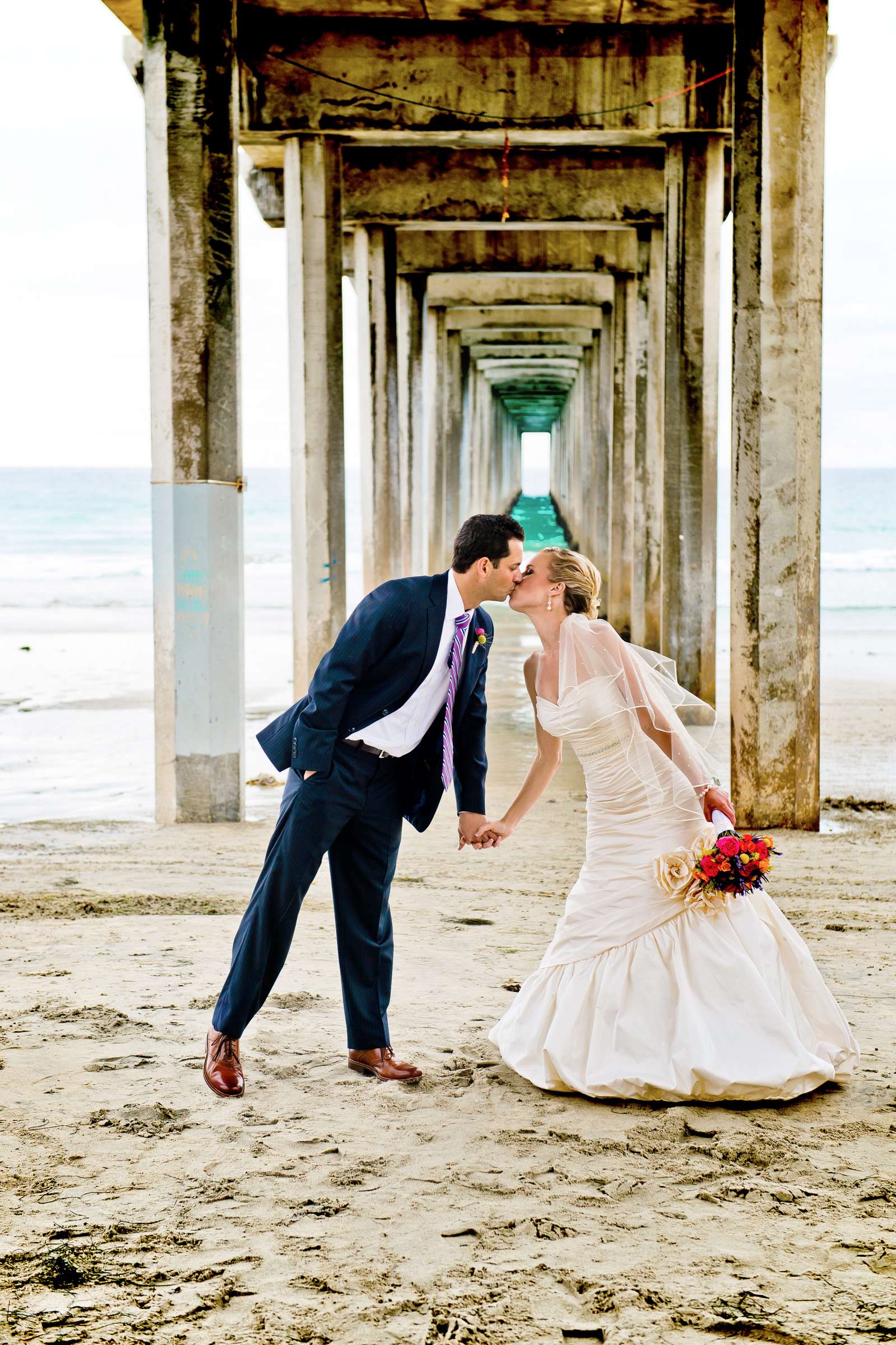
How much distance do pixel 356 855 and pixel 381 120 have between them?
9050mm

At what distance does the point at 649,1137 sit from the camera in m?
3.48

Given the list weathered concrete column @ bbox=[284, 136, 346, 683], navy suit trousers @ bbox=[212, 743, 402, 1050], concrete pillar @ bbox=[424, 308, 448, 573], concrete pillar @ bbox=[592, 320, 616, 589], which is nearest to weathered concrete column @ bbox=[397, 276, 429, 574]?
concrete pillar @ bbox=[424, 308, 448, 573]

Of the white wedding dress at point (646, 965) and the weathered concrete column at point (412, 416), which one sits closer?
the white wedding dress at point (646, 965)

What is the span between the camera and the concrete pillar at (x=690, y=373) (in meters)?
12.0

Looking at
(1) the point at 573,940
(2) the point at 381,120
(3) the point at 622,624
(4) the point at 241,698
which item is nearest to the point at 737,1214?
(1) the point at 573,940

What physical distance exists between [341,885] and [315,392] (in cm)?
896

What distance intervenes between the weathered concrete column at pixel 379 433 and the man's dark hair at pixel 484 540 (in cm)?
1342

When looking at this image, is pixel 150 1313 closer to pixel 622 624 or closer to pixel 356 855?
pixel 356 855

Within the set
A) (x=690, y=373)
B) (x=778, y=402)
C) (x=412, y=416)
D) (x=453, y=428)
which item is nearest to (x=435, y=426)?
(x=453, y=428)

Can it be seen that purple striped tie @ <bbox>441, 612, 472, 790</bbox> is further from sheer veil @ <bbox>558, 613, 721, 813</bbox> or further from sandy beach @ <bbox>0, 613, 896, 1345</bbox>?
sandy beach @ <bbox>0, 613, 896, 1345</bbox>

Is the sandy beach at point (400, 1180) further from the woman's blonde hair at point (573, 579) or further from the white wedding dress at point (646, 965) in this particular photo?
the woman's blonde hair at point (573, 579)

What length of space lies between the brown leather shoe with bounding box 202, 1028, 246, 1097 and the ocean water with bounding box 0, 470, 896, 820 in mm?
4840

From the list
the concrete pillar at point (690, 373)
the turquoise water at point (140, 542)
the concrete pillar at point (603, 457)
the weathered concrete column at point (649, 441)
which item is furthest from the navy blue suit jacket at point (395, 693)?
the turquoise water at point (140, 542)

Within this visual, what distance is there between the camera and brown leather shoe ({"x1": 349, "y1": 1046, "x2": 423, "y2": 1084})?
12.7ft
